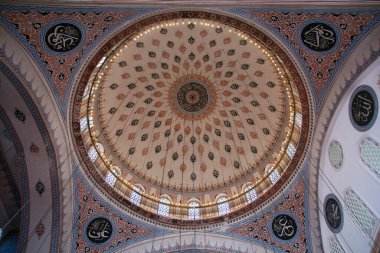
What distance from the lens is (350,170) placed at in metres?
7.07

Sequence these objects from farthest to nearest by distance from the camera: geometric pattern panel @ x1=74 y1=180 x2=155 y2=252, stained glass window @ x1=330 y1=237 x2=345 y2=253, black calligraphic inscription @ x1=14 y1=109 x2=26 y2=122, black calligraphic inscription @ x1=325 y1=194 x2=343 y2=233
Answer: geometric pattern panel @ x1=74 y1=180 x2=155 y2=252 → black calligraphic inscription @ x1=325 y1=194 x2=343 y2=233 → stained glass window @ x1=330 y1=237 x2=345 y2=253 → black calligraphic inscription @ x1=14 y1=109 x2=26 y2=122

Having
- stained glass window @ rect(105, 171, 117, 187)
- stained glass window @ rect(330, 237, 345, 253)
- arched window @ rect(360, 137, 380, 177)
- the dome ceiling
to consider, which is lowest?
stained glass window @ rect(330, 237, 345, 253)

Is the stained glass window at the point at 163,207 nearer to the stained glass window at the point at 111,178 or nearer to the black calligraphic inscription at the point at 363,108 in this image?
the stained glass window at the point at 111,178

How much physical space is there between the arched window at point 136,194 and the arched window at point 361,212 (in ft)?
19.8

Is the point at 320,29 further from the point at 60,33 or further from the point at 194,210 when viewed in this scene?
the point at 194,210

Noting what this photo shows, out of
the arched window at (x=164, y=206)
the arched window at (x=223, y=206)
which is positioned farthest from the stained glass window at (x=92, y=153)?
the arched window at (x=223, y=206)

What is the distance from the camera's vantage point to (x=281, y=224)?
914cm

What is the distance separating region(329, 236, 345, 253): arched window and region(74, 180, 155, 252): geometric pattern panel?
16.3ft

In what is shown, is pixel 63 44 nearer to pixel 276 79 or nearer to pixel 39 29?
pixel 39 29

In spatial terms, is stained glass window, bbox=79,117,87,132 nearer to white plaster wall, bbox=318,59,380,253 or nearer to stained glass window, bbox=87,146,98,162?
stained glass window, bbox=87,146,98,162

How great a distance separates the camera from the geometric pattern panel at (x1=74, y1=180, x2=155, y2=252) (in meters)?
8.70

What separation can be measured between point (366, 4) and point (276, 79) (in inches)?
169

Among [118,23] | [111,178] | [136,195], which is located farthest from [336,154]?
[111,178]

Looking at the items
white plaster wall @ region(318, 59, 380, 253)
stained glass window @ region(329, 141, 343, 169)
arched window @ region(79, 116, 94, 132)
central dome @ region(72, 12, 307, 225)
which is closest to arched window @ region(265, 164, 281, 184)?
central dome @ region(72, 12, 307, 225)
